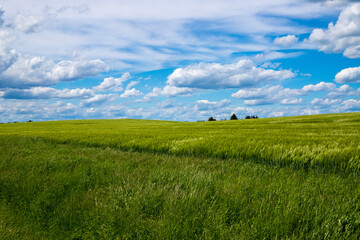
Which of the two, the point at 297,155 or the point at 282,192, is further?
the point at 297,155

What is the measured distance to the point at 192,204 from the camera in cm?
389

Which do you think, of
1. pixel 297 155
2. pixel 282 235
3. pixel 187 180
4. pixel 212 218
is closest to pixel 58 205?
pixel 187 180

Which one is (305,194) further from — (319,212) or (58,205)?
(58,205)

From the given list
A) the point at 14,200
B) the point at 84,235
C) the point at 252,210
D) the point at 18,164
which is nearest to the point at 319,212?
the point at 252,210

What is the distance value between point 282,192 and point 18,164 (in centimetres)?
833

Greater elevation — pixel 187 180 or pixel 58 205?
pixel 187 180

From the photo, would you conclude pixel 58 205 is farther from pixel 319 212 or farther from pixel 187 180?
pixel 319 212

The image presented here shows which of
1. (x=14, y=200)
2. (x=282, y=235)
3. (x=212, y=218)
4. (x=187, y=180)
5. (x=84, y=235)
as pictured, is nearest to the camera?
(x=282, y=235)

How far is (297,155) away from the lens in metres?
7.54

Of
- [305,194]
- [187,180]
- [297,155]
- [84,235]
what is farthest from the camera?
[297,155]

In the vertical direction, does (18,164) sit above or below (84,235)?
above

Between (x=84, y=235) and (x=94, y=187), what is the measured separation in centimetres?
180

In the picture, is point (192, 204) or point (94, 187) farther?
point (94, 187)

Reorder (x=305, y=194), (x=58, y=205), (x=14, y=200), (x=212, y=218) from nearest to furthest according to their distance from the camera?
(x=212, y=218) → (x=305, y=194) → (x=58, y=205) → (x=14, y=200)
